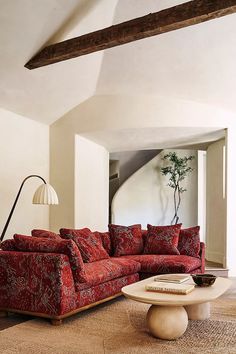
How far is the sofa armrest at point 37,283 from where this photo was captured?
3627 mm

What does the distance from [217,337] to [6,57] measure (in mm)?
Result: 3590

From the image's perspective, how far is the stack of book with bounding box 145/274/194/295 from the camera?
3.31 m

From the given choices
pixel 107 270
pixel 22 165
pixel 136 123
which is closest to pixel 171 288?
pixel 107 270

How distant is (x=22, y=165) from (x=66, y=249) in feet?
7.95

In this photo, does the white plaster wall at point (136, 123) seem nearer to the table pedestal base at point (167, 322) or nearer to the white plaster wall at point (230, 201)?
the white plaster wall at point (230, 201)

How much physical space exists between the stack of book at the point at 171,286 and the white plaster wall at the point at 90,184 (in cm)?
310

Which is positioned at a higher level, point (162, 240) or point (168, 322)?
point (162, 240)

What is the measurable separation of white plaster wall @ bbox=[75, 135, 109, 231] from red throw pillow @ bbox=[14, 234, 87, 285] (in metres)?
2.61

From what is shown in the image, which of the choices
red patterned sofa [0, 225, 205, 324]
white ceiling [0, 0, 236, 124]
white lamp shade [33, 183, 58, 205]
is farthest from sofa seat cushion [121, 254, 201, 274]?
white ceiling [0, 0, 236, 124]

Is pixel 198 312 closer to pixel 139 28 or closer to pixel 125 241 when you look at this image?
pixel 125 241

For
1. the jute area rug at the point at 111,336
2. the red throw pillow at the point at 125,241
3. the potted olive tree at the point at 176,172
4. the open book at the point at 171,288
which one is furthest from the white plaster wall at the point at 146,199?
the open book at the point at 171,288

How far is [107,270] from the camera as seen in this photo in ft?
14.3

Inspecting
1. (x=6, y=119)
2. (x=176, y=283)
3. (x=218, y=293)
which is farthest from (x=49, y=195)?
(x=218, y=293)

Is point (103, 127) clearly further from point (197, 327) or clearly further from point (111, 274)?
point (197, 327)
